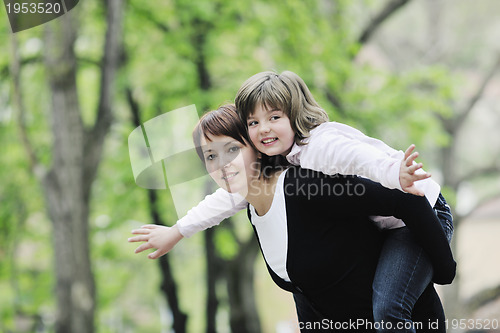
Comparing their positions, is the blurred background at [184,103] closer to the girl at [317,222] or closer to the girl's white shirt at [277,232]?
the girl at [317,222]

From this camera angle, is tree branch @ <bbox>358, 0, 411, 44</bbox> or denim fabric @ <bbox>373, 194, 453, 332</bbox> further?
tree branch @ <bbox>358, 0, 411, 44</bbox>

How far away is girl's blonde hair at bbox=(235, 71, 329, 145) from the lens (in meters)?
2.21

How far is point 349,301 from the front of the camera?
2.21 m

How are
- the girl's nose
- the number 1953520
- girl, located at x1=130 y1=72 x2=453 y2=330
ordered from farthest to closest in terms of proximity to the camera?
the number 1953520 < the girl's nose < girl, located at x1=130 y1=72 x2=453 y2=330

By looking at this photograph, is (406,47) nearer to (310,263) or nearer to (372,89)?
(372,89)

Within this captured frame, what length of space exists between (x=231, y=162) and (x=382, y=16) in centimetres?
850

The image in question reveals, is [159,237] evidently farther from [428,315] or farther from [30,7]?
[30,7]

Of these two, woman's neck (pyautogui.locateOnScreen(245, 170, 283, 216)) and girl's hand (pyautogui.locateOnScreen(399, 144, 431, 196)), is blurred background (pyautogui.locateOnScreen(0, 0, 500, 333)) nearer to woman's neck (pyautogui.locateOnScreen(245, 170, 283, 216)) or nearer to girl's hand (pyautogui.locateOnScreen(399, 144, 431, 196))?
woman's neck (pyautogui.locateOnScreen(245, 170, 283, 216))

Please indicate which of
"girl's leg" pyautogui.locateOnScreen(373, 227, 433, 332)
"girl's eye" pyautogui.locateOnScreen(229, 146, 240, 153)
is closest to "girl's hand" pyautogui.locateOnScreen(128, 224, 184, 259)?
"girl's eye" pyautogui.locateOnScreen(229, 146, 240, 153)

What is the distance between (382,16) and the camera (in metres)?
10.1

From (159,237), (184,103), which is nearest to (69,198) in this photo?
(184,103)

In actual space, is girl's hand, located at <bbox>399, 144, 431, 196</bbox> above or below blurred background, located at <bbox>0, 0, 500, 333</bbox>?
below

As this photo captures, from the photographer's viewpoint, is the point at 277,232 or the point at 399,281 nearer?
the point at 399,281

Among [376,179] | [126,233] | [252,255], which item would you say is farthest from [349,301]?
[126,233]
